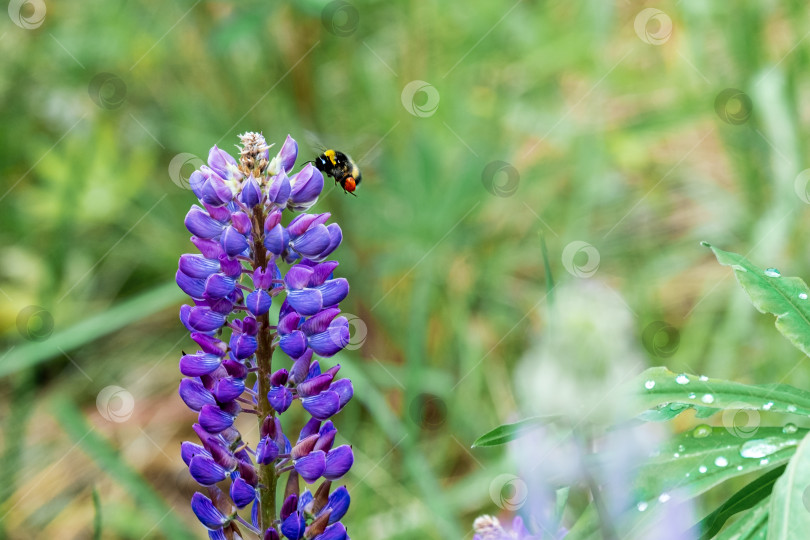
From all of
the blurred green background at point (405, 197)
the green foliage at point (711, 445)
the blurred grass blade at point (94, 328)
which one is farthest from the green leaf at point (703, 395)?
the blurred grass blade at point (94, 328)

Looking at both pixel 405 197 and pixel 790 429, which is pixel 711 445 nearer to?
pixel 790 429

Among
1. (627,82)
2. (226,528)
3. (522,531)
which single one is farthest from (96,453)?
(627,82)

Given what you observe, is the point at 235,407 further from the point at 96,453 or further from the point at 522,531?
the point at 96,453

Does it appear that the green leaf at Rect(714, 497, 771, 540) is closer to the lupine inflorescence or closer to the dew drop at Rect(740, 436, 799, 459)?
the dew drop at Rect(740, 436, 799, 459)

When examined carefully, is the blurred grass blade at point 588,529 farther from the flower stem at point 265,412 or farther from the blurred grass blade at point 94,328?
the blurred grass blade at point 94,328

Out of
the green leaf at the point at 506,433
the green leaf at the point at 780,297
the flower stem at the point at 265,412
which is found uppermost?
the green leaf at the point at 780,297

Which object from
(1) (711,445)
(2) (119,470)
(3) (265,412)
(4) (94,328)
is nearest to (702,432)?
(1) (711,445)
